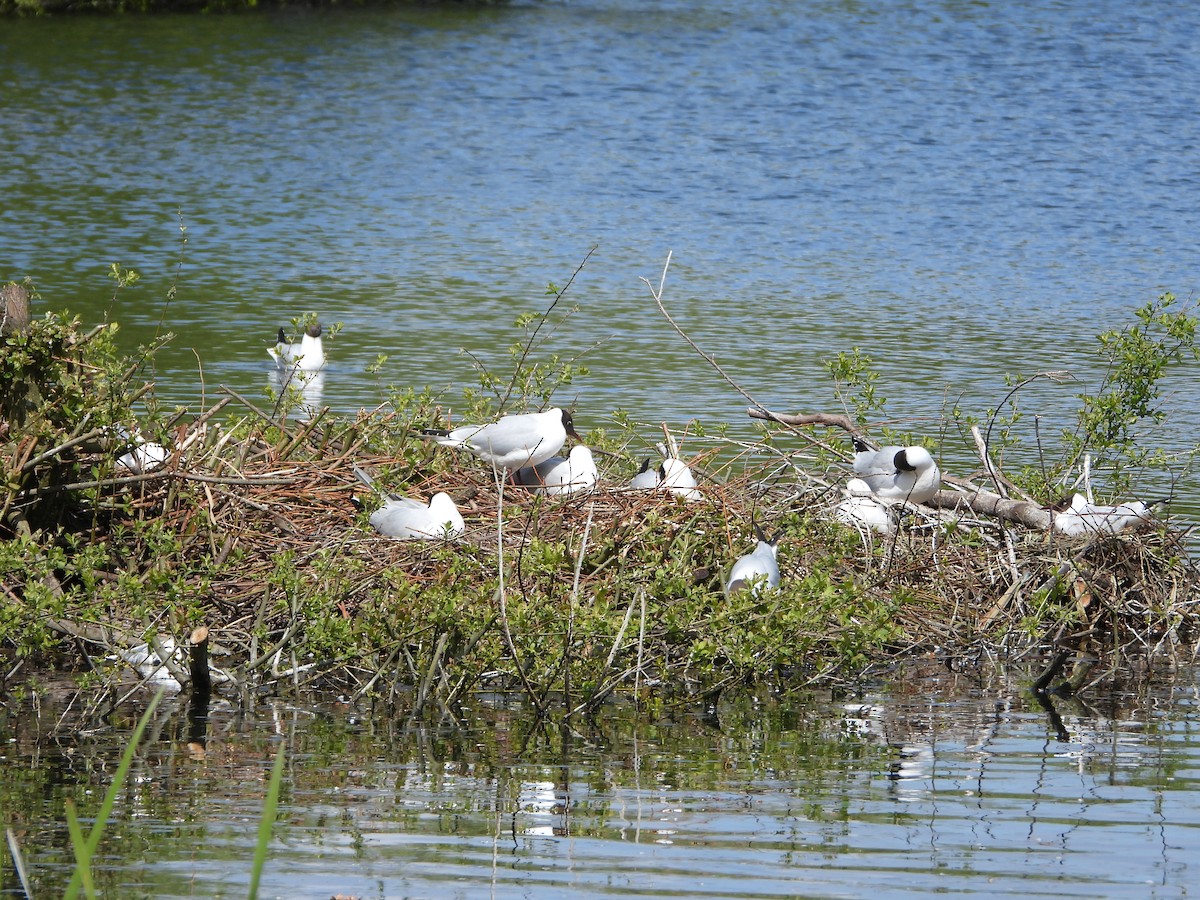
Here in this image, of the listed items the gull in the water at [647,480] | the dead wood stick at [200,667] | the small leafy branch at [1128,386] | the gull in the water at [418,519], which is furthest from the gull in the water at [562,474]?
the small leafy branch at [1128,386]

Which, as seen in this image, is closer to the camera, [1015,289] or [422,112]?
[1015,289]

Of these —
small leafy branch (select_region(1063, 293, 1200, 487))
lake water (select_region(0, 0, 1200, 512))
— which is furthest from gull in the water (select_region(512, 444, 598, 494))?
small leafy branch (select_region(1063, 293, 1200, 487))

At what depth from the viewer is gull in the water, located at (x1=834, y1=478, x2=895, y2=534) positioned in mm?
8102

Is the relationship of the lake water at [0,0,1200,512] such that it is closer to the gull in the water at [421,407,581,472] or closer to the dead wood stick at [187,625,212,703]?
the gull in the water at [421,407,581,472]

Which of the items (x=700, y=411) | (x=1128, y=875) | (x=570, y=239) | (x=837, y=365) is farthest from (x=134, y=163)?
(x=1128, y=875)

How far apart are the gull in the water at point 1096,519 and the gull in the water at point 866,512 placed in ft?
2.41

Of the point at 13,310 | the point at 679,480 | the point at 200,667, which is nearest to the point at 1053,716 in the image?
the point at 679,480

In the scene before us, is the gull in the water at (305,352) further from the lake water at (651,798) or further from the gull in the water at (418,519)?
the lake water at (651,798)

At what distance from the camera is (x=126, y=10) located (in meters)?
38.7

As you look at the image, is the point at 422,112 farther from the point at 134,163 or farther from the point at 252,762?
the point at 252,762

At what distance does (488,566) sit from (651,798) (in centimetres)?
170

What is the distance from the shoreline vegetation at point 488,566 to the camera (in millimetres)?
6750

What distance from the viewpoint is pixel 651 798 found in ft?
18.9

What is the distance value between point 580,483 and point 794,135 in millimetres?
17761
